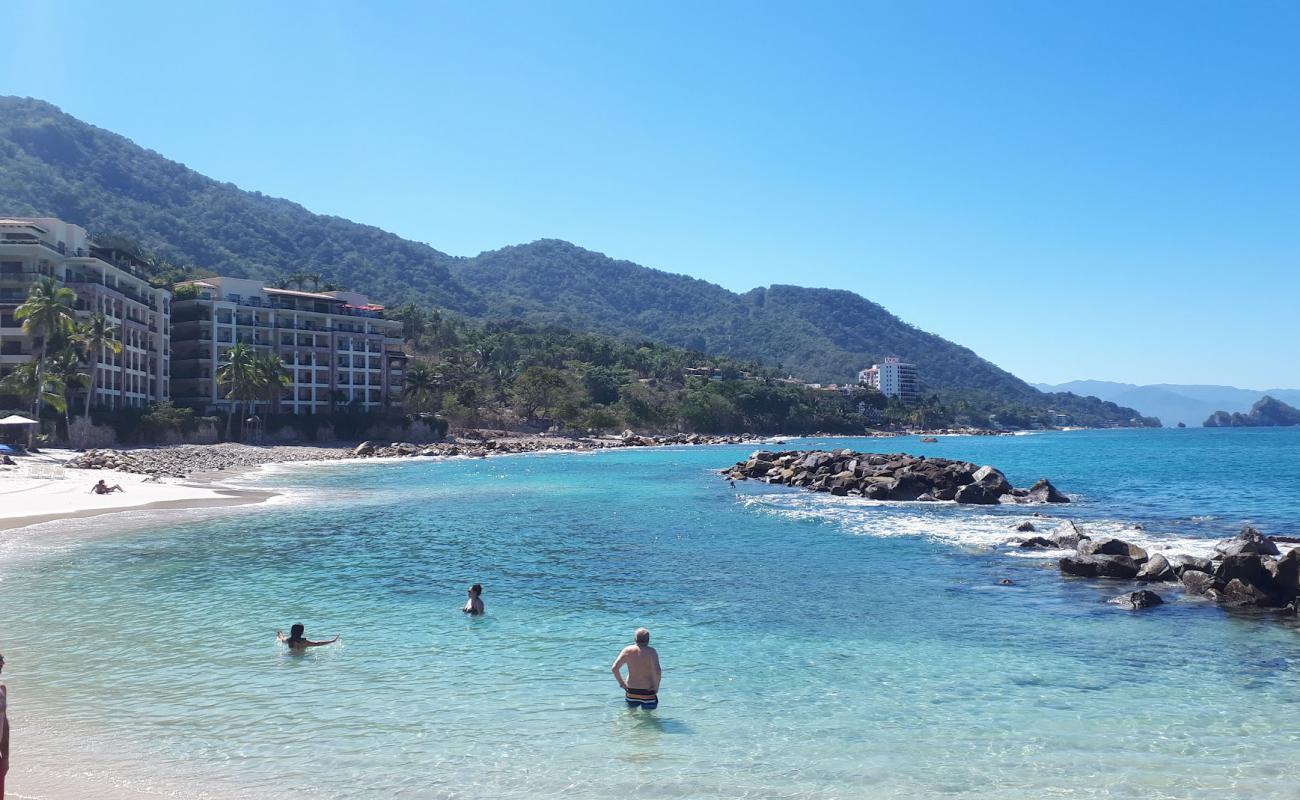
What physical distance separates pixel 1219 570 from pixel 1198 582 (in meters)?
0.53

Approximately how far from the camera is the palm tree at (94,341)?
64.4 meters

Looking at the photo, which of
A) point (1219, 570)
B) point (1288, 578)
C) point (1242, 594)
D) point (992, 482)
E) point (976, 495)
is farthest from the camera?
point (992, 482)

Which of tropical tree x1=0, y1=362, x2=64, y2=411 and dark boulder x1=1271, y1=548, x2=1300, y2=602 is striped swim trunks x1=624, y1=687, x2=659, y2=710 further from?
tropical tree x1=0, y1=362, x2=64, y2=411

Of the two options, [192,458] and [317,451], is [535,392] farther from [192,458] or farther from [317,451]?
[192,458]

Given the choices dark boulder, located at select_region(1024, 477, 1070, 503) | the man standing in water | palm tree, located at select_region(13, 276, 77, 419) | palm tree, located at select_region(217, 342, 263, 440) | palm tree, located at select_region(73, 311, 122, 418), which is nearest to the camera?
the man standing in water

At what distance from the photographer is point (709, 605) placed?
59.0ft

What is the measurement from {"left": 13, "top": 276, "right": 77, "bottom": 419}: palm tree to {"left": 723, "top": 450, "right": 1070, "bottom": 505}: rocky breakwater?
4741 cm

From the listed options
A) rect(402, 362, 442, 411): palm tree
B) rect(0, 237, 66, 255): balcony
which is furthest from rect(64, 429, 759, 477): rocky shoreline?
rect(0, 237, 66, 255): balcony

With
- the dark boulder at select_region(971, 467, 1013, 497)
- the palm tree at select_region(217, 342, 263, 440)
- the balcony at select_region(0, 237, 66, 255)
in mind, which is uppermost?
the balcony at select_region(0, 237, 66, 255)

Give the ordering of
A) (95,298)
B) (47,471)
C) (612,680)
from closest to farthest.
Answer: (612,680) < (47,471) < (95,298)

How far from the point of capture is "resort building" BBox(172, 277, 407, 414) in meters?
91.9

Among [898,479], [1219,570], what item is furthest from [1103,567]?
[898,479]

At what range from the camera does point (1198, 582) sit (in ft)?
62.2

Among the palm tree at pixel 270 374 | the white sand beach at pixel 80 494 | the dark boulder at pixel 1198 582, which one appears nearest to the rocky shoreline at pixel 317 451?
the white sand beach at pixel 80 494
